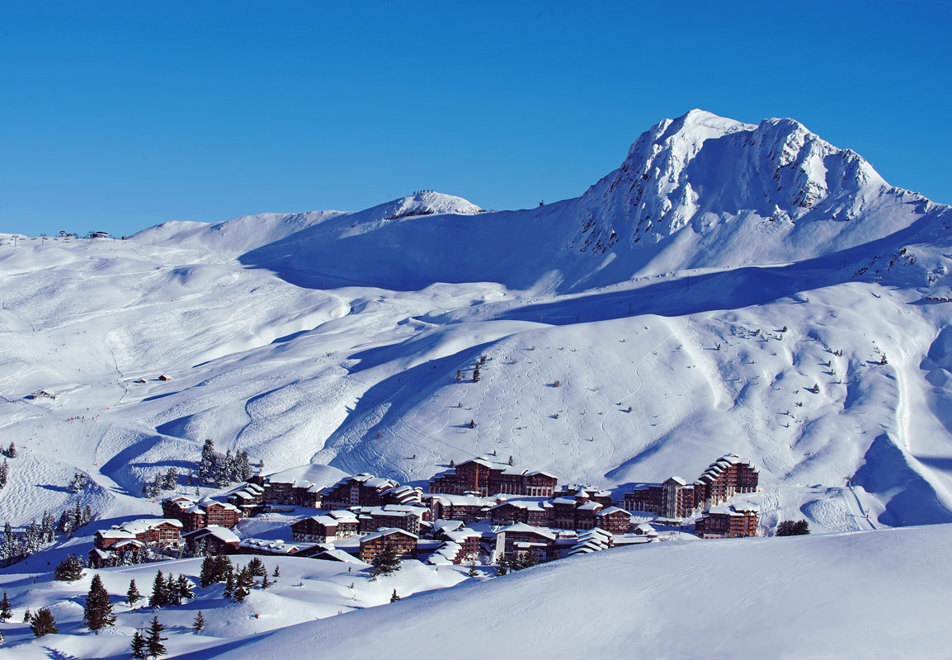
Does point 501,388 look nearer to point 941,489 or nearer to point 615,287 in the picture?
point 941,489

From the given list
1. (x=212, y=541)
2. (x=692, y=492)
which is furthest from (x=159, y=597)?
(x=692, y=492)

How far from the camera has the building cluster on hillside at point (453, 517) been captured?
232 feet

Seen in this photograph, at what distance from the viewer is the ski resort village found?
42.0m

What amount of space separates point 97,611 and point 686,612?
24.5m

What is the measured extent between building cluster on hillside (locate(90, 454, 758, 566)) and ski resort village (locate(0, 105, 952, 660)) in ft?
0.80

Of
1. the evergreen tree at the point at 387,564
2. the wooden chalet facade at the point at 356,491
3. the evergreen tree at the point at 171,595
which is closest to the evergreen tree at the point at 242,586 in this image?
the evergreen tree at the point at 171,595

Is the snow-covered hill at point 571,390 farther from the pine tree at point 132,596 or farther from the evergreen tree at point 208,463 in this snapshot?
the pine tree at point 132,596

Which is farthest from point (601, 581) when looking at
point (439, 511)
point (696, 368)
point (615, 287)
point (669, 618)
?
point (615, 287)

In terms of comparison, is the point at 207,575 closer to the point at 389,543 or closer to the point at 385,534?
the point at 389,543

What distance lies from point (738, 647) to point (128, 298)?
162086mm

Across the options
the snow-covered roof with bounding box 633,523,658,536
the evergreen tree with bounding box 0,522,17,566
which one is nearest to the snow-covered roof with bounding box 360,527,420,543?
the snow-covered roof with bounding box 633,523,658,536

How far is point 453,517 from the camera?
8169cm

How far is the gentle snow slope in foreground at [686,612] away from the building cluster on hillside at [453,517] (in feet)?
71.7

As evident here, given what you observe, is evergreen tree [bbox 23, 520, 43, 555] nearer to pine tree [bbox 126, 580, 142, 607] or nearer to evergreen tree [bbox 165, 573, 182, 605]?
pine tree [bbox 126, 580, 142, 607]
